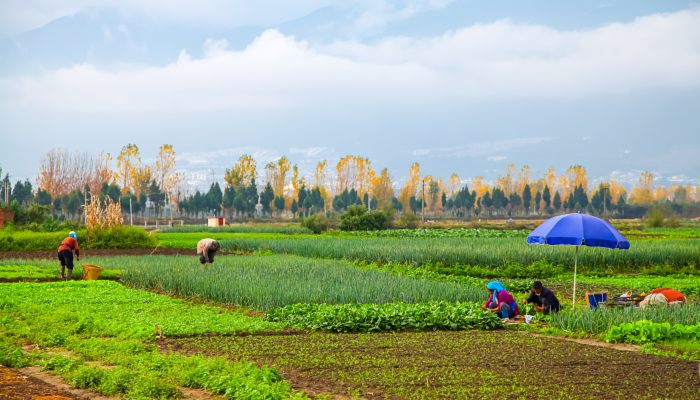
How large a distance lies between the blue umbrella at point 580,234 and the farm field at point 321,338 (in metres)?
A: 1.55

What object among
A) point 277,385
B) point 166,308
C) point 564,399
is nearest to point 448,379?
point 564,399

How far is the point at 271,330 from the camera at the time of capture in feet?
44.7

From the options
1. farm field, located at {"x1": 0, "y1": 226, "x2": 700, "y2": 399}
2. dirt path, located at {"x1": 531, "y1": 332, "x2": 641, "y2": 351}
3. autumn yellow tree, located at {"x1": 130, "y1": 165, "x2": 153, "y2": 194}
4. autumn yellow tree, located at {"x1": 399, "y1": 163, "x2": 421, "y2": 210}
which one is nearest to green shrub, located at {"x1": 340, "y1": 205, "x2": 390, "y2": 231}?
farm field, located at {"x1": 0, "y1": 226, "x2": 700, "y2": 399}

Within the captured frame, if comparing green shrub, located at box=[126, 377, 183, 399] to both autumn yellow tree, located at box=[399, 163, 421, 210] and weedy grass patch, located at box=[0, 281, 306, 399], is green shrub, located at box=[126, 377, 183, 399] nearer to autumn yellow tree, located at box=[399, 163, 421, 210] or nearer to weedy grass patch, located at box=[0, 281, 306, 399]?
weedy grass patch, located at box=[0, 281, 306, 399]

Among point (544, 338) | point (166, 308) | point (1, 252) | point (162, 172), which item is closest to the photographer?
point (544, 338)

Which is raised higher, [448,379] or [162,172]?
[162,172]

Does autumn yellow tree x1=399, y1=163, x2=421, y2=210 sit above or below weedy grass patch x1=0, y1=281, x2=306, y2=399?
above

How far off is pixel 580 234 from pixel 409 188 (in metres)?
115

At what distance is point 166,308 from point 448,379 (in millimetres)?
8245

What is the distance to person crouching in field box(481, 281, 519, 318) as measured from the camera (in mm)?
15422

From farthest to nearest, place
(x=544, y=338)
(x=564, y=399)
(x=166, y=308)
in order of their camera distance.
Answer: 1. (x=166, y=308)
2. (x=544, y=338)
3. (x=564, y=399)

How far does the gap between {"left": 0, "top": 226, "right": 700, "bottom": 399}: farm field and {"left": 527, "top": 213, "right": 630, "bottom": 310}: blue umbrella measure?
1554 mm

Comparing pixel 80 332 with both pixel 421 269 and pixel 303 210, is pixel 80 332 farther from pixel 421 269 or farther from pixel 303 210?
pixel 303 210

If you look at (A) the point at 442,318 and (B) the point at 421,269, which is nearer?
(A) the point at 442,318
